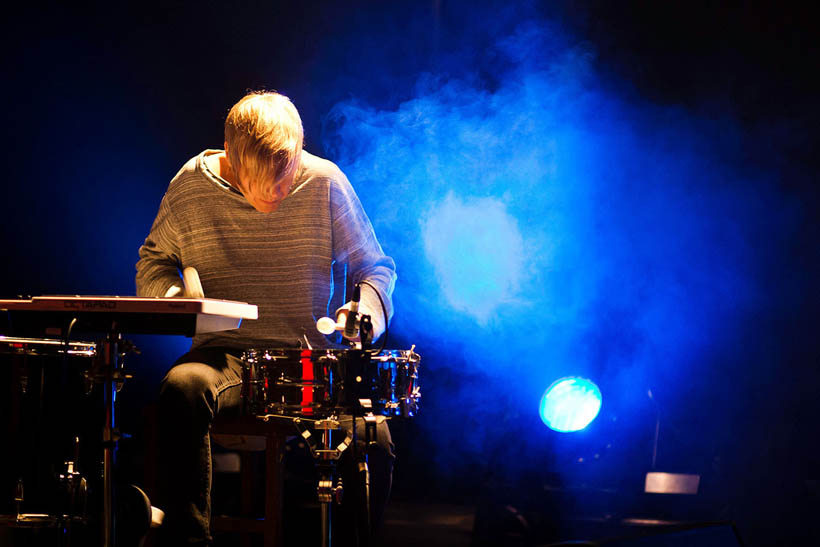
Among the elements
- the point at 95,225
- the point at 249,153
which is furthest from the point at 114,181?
the point at 249,153

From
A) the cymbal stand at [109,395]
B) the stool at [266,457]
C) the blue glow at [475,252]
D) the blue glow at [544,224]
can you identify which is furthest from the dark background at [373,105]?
the cymbal stand at [109,395]

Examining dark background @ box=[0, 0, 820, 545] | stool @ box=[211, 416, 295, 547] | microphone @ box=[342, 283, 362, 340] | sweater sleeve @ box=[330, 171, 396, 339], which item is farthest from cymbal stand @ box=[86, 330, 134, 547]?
dark background @ box=[0, 0, 820, 545]

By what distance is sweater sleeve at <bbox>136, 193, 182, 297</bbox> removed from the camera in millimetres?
2371

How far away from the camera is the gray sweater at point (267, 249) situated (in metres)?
2.41

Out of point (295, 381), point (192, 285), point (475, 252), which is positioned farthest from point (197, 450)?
point (475, 252)

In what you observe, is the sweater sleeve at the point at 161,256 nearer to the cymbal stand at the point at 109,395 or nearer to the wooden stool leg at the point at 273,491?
the cymbal stand at the point at 109,395

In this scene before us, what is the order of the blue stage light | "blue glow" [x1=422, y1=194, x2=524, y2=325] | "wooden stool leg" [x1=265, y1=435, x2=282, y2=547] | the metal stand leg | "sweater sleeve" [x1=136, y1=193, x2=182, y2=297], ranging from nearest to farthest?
the metal stand leg, "wooden stool leg" [x1=265, y1=435, x2=282, y2=547], "sweater sleeve" [x1=136, y1=193, x2=182, y2=297], the blue stage light, "blue glow" [x1=422, y1=194, x2=524, y2=325]

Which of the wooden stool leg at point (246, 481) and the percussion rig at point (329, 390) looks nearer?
the percussion rig at point (329, 390)

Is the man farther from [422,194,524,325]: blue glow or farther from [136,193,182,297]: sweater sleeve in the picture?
[422,194,524,325]: blue glow

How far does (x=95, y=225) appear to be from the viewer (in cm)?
350

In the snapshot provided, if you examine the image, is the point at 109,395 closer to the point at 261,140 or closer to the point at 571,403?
the point at 261,140

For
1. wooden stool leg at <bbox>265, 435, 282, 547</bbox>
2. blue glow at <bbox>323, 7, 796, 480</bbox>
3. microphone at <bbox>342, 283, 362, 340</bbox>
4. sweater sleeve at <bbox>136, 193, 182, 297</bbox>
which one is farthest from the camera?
blue glow at <bbox>323, 7, 796, 480</bbox>

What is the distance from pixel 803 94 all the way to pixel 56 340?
3096 mm

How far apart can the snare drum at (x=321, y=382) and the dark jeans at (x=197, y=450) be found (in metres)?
0.15
